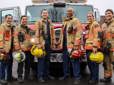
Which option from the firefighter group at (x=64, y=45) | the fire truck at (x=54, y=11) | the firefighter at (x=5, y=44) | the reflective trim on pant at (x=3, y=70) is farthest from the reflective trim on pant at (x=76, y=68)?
the fire truck at (x=54, y=11)

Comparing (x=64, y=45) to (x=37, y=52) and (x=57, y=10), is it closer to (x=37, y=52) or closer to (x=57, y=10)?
(x=37, y=52)

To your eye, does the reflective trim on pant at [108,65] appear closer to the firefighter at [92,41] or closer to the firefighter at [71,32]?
the firefighter at [92,41]

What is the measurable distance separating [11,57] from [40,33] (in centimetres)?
107

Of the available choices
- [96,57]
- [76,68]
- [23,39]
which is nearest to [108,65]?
[96,57]

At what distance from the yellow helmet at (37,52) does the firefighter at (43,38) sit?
11 cm

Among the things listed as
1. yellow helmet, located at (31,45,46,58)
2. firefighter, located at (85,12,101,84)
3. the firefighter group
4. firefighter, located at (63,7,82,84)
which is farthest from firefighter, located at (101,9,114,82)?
yellow helmet, located at (31,45,46,58)

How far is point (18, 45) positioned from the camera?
1399 cm

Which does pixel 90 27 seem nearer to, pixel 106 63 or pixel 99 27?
pixel 99 27

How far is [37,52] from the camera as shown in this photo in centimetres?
1381

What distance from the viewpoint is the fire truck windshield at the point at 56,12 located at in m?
15.9

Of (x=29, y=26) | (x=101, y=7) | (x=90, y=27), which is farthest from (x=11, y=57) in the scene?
(x=101, y=7)

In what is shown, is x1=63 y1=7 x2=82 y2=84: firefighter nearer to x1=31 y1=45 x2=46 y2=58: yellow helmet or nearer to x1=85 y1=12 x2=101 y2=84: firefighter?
x1=85 y1=12 x2=101 y2=84: firefighter

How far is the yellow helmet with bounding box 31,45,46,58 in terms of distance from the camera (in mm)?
13837

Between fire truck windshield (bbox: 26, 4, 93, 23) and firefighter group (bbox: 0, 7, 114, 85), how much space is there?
5.37 feet
